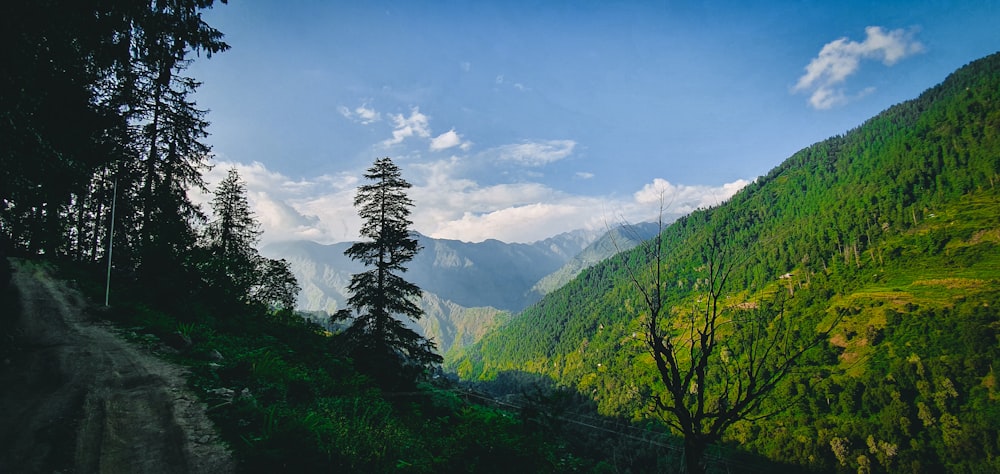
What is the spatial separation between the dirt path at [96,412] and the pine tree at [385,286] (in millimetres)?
9284

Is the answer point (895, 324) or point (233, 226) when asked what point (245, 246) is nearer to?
point (233, 226)

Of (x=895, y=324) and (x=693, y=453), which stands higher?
(x=693, y=453)

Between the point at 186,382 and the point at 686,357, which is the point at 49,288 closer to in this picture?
the point at 186,382

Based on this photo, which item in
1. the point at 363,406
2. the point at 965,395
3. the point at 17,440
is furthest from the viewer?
the point at 965,395

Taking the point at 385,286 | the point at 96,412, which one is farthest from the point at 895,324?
the point at 96,412

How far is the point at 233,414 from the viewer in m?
6.77

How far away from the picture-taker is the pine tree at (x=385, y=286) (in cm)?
1869

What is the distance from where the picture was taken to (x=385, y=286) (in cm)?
1905

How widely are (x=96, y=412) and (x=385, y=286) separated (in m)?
12.6

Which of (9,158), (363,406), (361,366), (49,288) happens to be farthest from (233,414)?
(49,288)

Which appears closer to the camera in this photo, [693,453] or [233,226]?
[693,453]

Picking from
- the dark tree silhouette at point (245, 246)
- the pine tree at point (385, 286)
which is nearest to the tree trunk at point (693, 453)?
the pine tree at point (385, 286)

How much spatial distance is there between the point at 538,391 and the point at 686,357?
542 ft

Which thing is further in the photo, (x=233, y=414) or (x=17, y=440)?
(x=233, y=414)
